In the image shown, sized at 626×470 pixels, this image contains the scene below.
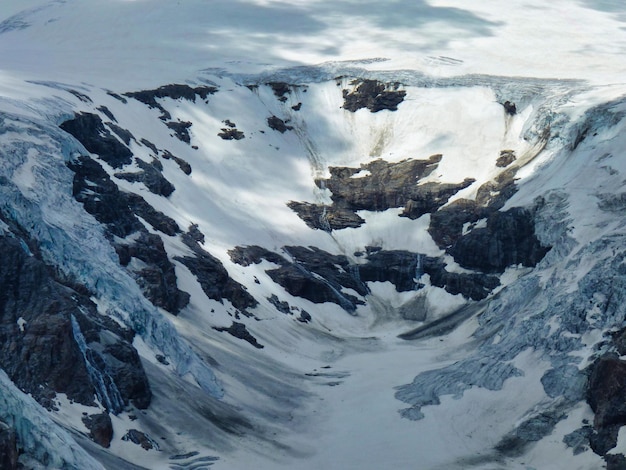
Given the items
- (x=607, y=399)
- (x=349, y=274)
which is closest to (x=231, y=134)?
(x=349, y=274)

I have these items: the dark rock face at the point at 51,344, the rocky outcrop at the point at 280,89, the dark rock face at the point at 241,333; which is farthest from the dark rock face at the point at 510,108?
the dark rock face at the point at 51,344

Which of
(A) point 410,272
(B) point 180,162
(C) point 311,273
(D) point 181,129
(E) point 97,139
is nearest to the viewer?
(E) point 97,139

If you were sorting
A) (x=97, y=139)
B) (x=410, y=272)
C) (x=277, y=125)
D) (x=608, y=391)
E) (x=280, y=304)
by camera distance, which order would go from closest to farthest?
(x=608, y=391) → (x=97, y=139) → (x=280, y=304) → (x=410, y=272) → (x=277, y=125)

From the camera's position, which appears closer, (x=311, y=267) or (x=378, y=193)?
(x=311, y=267)

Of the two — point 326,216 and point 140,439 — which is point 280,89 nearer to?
point 326,216

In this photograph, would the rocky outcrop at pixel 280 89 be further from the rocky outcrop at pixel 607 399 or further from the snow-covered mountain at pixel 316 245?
the rocky outcrop at pixel 607 399

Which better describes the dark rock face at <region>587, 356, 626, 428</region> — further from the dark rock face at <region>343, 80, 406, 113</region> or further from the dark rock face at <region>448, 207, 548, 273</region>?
the dark rock face at <region>343, 80, 406, 113</region>

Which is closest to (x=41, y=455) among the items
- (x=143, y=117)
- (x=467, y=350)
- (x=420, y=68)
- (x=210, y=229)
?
(x=467, y=350)
